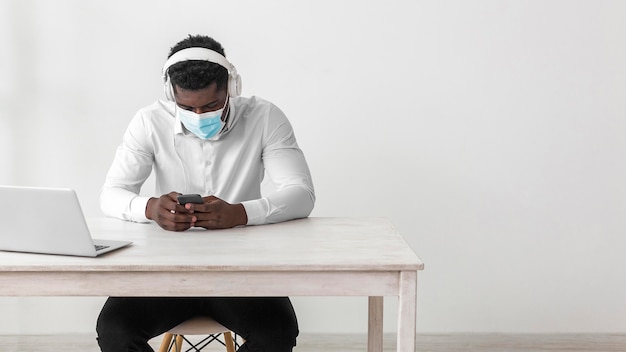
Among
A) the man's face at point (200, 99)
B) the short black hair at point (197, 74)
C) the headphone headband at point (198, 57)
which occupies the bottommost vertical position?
the man's face at point (200, 99)

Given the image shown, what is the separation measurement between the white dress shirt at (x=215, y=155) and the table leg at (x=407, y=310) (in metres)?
0.68

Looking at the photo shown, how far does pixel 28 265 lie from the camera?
5.82 ft

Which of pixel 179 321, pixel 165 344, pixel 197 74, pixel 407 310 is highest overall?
pixel 197 74

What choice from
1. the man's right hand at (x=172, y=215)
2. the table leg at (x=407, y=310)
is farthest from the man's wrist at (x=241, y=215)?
the table leg at (x=407, y=310)

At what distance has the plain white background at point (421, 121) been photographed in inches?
131

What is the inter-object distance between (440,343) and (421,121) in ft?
3.14

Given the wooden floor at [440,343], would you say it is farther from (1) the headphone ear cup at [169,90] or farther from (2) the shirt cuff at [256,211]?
(1) the headphone ear cup at [169,90]

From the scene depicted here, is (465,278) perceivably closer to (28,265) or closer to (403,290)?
(403,290)

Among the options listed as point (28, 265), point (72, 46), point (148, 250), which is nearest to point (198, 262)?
point (148, 250)

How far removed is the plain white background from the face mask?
0.96m

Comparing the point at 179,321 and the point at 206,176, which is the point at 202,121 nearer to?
the point at 206,176

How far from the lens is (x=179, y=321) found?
2.19 m

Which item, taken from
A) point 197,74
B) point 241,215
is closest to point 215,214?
point 241,215

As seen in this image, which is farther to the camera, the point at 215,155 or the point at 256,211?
the point at 215,155
